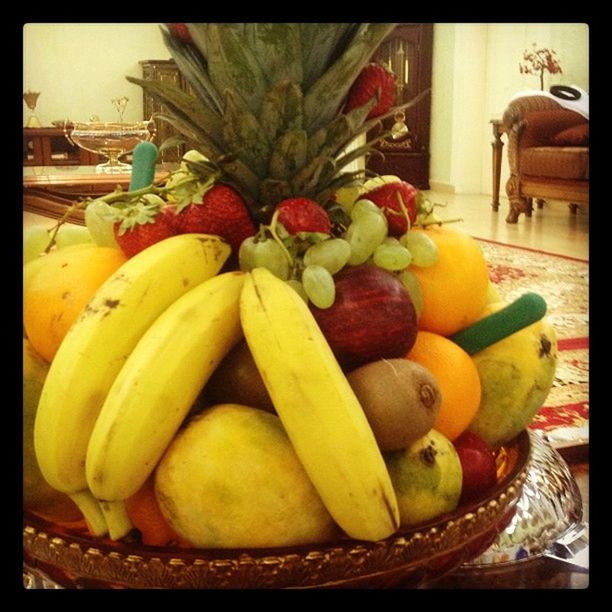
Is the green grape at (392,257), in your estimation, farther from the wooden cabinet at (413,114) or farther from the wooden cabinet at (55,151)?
the wooden cabinet at (413,114)

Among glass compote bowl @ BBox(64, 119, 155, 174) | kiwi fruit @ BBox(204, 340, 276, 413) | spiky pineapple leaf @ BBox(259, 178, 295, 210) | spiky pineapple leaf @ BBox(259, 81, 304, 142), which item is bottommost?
kiwi fruit @ BBox(204, 340, 276, 413)

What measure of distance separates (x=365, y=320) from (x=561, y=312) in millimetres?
2054

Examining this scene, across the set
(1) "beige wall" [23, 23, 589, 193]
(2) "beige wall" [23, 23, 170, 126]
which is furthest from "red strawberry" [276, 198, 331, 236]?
(2) "beige wall" [23, 23, 170, 126]

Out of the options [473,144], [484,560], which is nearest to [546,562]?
[484,560]

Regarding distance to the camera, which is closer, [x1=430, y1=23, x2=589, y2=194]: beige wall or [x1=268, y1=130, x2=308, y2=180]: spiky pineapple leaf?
[x1=268, y1=130, x2=308, y2=180]: spiky pineapple leaf

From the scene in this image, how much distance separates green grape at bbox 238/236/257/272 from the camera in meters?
0.50

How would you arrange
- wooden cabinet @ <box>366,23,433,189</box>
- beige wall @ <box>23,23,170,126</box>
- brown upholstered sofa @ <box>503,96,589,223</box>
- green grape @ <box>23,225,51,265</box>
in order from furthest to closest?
wooden cabinet @ <box>366,23,433,189</box>
beige wall @ <box>23,23,170,126</box>
brown upholstered sofa @ <box>503,96,589,223</box>
green grape @ <box>23,225,51,265</box>

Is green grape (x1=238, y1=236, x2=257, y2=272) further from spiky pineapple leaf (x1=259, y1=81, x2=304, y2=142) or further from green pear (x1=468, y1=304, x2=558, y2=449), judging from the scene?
green pear (x1=468, y1=304, x2=558, y2=449)

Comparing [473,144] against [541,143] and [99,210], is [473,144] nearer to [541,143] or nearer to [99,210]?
[541,143]

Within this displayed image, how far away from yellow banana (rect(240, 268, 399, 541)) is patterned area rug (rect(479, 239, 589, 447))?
17 centimetres

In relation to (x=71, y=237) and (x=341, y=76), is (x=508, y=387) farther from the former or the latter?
(x=71, y=237)

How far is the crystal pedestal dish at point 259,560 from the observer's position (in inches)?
15.8

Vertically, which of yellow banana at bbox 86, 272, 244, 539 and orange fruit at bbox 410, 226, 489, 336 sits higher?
orange fruit at bbox 410, 226, 489, 336

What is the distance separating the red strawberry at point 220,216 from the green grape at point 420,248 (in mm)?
116
